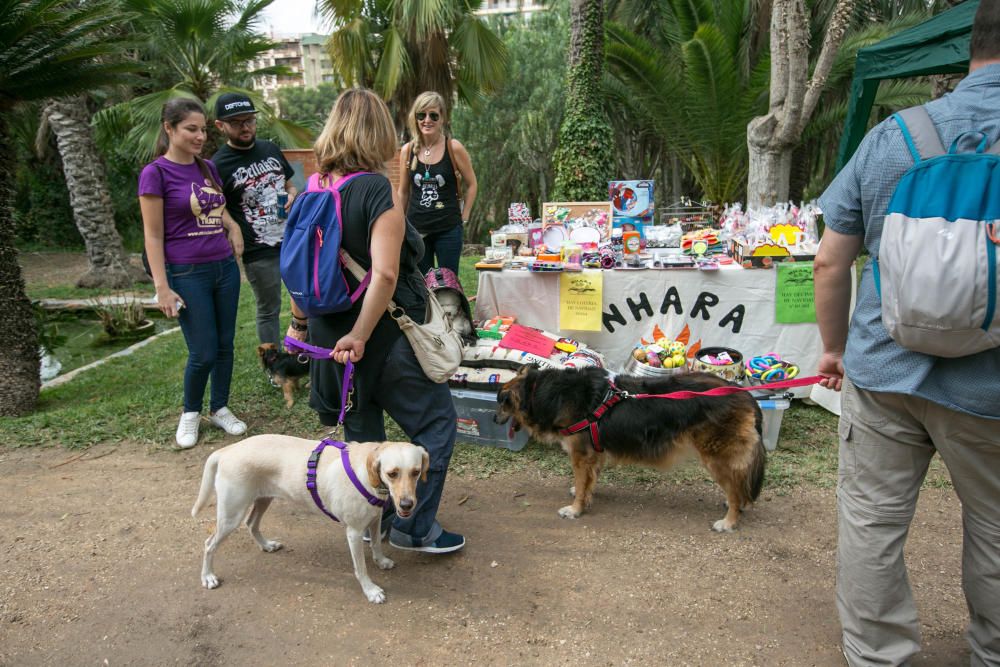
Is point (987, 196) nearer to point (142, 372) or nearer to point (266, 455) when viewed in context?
point (266, 455)

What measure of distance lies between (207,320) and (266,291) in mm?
787

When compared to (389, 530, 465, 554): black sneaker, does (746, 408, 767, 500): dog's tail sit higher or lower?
higher

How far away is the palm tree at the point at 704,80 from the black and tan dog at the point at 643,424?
9.10m

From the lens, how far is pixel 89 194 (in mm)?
10414

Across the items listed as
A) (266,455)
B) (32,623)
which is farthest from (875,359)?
(32,623)

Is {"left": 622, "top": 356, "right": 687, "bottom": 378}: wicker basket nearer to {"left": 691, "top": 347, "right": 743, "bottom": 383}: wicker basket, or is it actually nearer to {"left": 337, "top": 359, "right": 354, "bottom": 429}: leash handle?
{"left": 691, "top": 347, "right": 743, "bottom": 383}: wicker basket

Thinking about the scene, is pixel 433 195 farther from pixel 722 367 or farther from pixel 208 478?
pixel 208 478

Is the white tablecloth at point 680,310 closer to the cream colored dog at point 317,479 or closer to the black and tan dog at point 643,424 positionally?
the black and tan dog at point 643,424

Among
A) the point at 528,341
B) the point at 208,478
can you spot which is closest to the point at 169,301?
the point at 208,478

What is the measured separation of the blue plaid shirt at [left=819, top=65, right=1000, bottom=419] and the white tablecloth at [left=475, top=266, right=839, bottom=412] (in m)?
2.69

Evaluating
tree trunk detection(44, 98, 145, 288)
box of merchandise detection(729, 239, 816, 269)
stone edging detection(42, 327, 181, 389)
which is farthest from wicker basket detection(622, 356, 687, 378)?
tree trunk detection(44, 98, 145, 288)

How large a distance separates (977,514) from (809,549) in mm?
1209

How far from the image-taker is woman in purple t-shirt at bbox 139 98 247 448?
3.62m

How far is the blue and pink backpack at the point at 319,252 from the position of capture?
7.55ft
